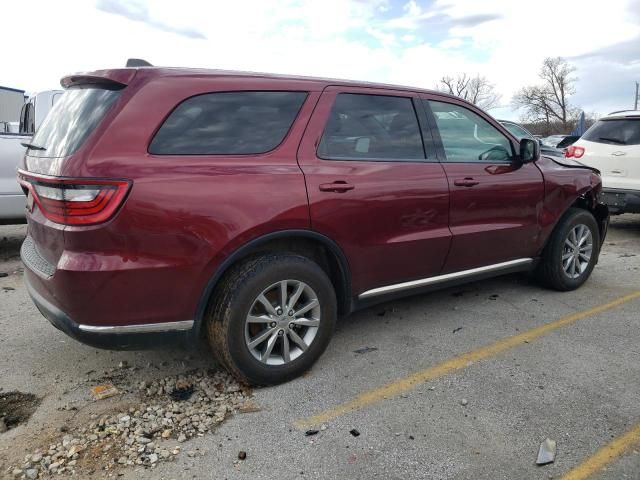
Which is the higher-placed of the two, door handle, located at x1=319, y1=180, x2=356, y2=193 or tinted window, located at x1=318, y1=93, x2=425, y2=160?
tinted window, located at x1=318, y1=93, x2=425, y2=160

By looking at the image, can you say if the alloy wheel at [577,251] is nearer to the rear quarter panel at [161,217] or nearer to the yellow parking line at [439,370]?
the yellow parking line at [439,370]

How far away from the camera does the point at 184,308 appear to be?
2.68m

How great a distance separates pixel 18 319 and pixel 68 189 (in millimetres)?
2258

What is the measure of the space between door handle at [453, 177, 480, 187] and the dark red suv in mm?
13

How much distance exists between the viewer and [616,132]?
24.2ft

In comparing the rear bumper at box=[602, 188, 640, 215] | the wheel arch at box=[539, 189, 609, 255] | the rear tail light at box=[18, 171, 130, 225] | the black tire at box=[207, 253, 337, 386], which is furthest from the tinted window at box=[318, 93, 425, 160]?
the rear bumper at box=[602, 188, 640, 215]

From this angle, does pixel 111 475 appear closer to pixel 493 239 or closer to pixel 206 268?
pixel 206 268

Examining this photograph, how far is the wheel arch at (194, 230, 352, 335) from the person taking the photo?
108 inches

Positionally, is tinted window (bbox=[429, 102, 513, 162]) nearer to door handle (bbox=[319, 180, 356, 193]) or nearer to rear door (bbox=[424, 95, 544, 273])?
rear door (bbox=[424, 95, 544, 273])

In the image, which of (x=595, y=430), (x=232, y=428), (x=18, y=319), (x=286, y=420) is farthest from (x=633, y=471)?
(x=18, y=319)

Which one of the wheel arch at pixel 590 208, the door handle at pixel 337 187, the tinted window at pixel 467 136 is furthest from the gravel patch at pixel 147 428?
the wheel arch at pixel 590 208

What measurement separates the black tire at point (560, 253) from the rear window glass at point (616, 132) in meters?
3.17

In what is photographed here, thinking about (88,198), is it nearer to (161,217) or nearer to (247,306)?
(161,217)

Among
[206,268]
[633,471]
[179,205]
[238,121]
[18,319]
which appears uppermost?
[238,121]
